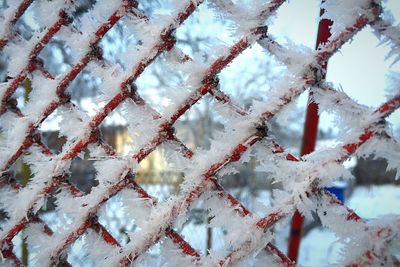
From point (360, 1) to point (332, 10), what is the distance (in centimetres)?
5

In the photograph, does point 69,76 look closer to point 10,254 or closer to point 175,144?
point 175,144

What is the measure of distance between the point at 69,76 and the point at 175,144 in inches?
14.1

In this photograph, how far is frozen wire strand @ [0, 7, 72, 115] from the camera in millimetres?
874

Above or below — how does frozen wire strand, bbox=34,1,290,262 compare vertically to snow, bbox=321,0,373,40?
below

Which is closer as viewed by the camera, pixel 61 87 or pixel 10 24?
pixel 61 87

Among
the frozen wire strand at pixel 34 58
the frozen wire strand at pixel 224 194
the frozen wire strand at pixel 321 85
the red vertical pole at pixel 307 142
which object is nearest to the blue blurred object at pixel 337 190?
the frozen wire strand at pixel 321 85

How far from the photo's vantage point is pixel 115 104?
0.78m

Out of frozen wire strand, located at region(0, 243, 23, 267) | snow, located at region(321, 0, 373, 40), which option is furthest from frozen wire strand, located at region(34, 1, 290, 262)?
frozen wire strand, located at region(0, 243, 23, 267)

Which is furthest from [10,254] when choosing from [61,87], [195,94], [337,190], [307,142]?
[337,190]

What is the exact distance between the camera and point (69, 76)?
2.78 ft

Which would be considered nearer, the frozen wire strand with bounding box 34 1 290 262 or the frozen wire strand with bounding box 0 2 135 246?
the frozen wire strand with bounding box 34 1 290 262

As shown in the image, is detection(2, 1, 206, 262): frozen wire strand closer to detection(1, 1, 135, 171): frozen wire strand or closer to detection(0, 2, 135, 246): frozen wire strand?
Answer: detection(0, 2, 135, 246): frozen wire strand

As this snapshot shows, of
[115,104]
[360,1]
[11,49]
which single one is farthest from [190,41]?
[360,1]

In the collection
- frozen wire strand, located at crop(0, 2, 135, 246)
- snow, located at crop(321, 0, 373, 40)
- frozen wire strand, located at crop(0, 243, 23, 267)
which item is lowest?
frozen wire strand, located at crop(0, 243, 23, 267)
